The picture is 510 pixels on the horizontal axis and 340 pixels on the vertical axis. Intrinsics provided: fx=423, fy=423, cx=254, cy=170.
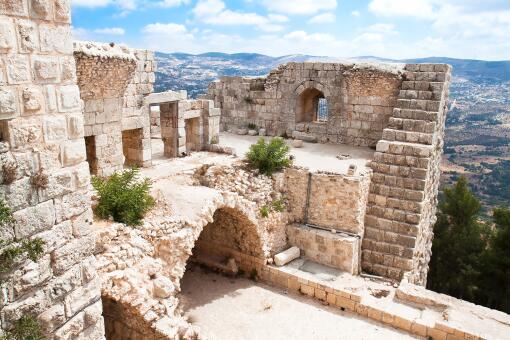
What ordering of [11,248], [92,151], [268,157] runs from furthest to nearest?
[268,157] < [92,151] < [11,248]

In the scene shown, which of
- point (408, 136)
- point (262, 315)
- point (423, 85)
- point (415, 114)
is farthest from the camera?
point (423, 85)

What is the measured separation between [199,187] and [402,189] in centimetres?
585

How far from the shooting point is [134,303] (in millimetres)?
7422

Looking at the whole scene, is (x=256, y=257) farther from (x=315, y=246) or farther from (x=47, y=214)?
(x=47, y=214)

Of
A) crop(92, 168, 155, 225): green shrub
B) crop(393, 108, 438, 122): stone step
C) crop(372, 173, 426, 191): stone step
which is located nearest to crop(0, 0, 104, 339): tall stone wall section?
crop(92, 168, 155, 225): green shrub

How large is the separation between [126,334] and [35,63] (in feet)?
19.1

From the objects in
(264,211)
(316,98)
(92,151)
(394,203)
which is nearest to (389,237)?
(394,203)

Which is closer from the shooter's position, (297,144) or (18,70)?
(18,70)

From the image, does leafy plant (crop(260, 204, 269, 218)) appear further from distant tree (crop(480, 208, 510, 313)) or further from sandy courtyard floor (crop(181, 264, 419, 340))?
distant tree (crop(480, 208, 510, 313))

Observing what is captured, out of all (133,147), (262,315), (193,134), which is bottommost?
(262,315)

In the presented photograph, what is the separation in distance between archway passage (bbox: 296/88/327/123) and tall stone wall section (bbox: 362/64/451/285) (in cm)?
445

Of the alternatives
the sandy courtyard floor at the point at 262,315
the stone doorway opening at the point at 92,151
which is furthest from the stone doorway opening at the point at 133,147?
the sandy courtyard floor at the point at 262,315

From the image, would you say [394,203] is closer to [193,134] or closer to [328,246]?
[328,246]

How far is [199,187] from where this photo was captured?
427 inches
